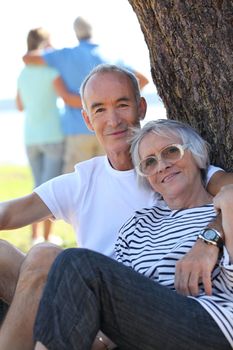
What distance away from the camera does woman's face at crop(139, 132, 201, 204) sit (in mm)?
4660

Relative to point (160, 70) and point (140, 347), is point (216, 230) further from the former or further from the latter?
point (160, 70)

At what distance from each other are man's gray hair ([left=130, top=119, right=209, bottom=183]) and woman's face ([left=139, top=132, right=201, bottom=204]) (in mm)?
22

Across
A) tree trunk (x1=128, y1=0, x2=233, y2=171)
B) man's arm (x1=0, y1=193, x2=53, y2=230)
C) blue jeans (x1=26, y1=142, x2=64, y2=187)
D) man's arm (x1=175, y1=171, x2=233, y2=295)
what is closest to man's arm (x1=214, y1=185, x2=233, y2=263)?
man's arm (x1=175, y1=171, x2=233, y2=295)

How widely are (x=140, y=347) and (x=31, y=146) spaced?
5745 mm

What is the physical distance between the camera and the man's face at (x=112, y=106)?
502cm

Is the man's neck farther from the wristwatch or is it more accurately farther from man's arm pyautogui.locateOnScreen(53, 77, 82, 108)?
man's arm pyautogui.locateOnScreen(53, 77, 82, 108)

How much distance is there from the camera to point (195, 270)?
412 centimetres

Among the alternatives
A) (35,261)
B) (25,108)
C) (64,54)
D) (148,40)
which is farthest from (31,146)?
(35,261)

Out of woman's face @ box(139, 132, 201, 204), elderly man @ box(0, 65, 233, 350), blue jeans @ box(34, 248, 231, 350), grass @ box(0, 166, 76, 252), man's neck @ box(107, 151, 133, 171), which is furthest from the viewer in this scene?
grass @ box(0, 166, 76, 252)

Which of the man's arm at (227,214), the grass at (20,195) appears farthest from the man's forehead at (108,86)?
the grass at (20,195)

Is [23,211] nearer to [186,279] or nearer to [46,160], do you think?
[186,279]

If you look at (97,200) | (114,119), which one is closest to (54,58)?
(114,119)

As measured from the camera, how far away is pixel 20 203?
4.99 metres

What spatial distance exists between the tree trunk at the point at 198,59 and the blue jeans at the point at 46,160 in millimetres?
4235
